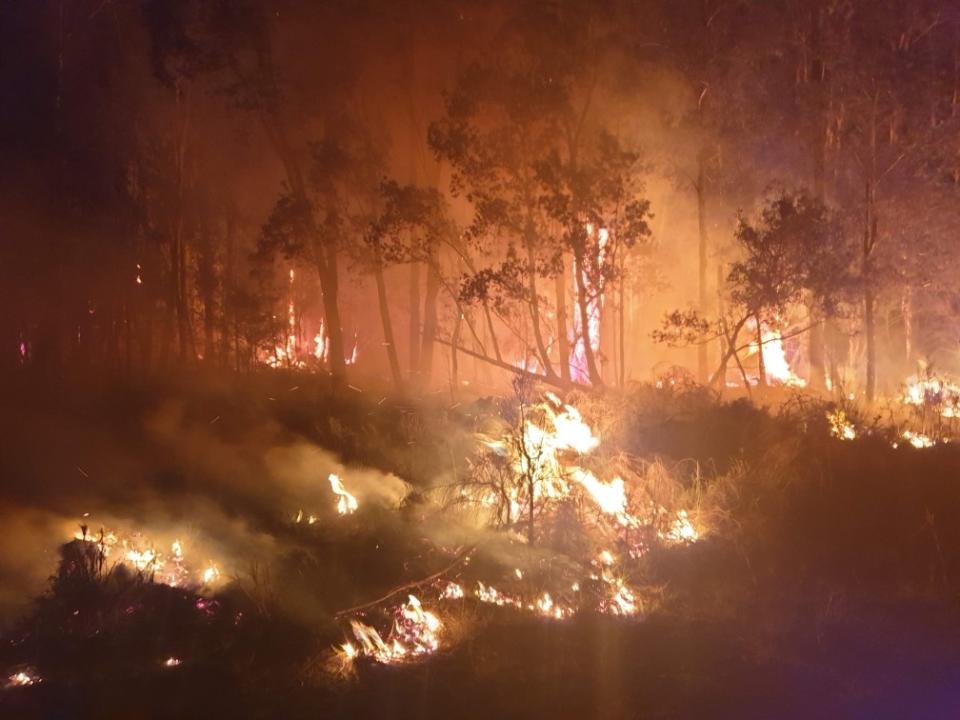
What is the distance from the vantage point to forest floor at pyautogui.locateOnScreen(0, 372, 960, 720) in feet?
20.6

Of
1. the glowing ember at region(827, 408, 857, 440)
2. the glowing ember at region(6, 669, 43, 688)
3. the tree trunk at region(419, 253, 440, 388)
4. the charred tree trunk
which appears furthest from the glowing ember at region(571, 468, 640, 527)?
the tree trunk at region(419, 253, 440, 388)

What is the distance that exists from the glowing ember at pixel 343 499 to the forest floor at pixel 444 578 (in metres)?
0.16

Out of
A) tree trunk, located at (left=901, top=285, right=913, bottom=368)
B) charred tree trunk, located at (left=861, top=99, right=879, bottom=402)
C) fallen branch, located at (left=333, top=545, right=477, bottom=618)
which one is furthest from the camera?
tree trunk, located at (left=901, top=285, right=913, bottom=368)

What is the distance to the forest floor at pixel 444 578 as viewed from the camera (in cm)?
629

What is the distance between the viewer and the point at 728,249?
27219 millimetres

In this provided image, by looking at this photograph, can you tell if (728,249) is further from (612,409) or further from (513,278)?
(612,409)

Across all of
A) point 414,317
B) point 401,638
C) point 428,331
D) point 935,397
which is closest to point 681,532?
point 401,638

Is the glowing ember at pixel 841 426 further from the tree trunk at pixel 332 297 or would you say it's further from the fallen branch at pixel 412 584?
the tree trunk at pixel 332 297

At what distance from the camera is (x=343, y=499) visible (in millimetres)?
9195

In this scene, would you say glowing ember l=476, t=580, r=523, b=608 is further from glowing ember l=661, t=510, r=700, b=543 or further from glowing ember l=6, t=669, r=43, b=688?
glowing ember l=6, t=669, r=43, b=688

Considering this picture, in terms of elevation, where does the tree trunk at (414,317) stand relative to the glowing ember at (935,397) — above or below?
above

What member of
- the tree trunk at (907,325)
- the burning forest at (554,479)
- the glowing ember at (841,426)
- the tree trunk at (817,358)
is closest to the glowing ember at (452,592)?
the burning forest at (554,479)

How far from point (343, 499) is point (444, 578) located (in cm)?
184

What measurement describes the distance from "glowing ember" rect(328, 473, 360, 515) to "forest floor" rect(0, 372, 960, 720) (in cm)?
16
